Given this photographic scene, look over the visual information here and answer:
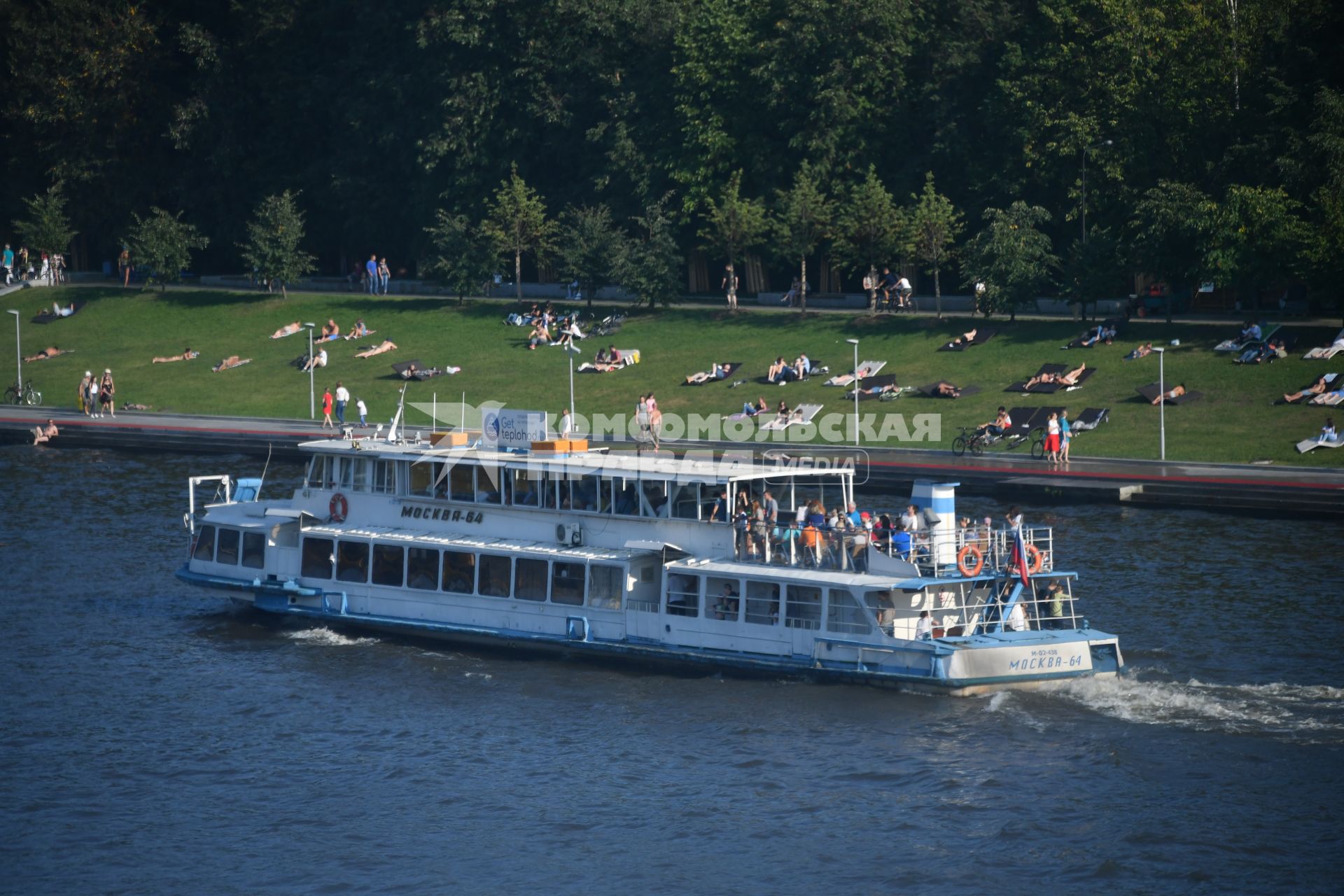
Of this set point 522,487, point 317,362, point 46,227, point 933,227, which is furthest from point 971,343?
point 46,227

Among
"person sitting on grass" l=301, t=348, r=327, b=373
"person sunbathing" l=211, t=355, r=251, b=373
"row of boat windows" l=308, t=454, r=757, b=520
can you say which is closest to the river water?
"row of boat windows" l=308, t=454, r=757, b=520

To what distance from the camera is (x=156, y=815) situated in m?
27.9

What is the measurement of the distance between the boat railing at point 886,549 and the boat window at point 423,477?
8610 mm

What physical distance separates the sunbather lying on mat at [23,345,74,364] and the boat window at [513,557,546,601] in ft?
208

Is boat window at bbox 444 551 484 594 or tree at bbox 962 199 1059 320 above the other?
tree at bbox 962 199 1059 320

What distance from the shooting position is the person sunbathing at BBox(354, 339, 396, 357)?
271 ft

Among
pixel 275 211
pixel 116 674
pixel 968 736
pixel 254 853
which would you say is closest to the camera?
pixel 254 853

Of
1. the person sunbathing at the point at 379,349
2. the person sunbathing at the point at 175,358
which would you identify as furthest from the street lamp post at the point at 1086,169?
the person sunbathing at the point at 175,358

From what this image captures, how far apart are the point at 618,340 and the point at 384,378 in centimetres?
1221

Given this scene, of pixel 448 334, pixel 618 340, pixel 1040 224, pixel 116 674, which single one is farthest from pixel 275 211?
pixel 116 674

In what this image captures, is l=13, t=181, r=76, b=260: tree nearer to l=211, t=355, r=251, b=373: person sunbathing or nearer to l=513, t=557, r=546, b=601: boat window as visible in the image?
l=211, t=355, r=251, b=373: person sunbathing

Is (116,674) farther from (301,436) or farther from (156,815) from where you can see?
(301,436)

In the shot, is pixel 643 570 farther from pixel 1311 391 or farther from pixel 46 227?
pixel 46 227

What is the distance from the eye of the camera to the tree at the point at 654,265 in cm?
8356
